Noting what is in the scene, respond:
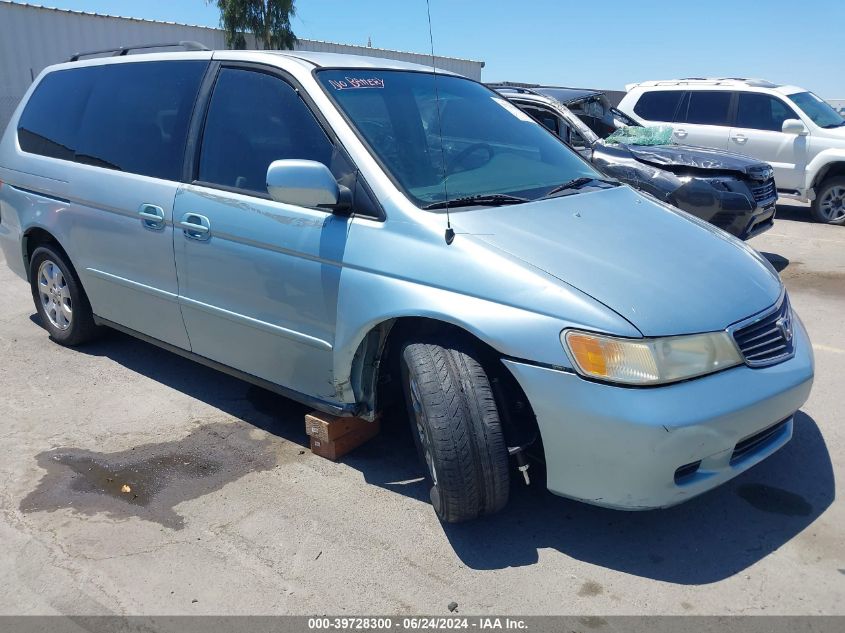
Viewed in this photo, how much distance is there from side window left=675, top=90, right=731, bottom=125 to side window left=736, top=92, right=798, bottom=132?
188 mm

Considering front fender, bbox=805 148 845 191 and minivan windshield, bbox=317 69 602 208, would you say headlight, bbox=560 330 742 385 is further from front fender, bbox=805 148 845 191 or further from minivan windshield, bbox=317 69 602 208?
Answer: front fender, bbox=805 148 845 191

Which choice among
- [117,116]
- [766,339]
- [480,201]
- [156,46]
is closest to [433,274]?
[480,201]

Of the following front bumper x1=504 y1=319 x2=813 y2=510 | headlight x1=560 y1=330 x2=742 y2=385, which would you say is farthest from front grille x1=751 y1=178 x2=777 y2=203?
headlight x1=560 y1=330 x2=742 y2=385

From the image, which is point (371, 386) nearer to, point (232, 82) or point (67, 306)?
point (232, 82)

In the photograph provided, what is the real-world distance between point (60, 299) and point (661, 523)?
4204mm

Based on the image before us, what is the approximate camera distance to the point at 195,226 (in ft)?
12.5

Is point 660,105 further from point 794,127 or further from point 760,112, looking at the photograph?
point 794,127

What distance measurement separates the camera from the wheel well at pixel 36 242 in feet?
16.6

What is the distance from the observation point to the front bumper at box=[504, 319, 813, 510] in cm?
263

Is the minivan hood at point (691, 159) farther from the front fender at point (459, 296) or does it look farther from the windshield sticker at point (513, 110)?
the front fender at point (459, 296)

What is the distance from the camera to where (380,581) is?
9.45ft

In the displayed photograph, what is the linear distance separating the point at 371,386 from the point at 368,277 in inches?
21.2

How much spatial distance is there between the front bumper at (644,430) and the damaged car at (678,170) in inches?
156

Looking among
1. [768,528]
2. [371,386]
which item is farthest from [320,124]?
[768,528]
